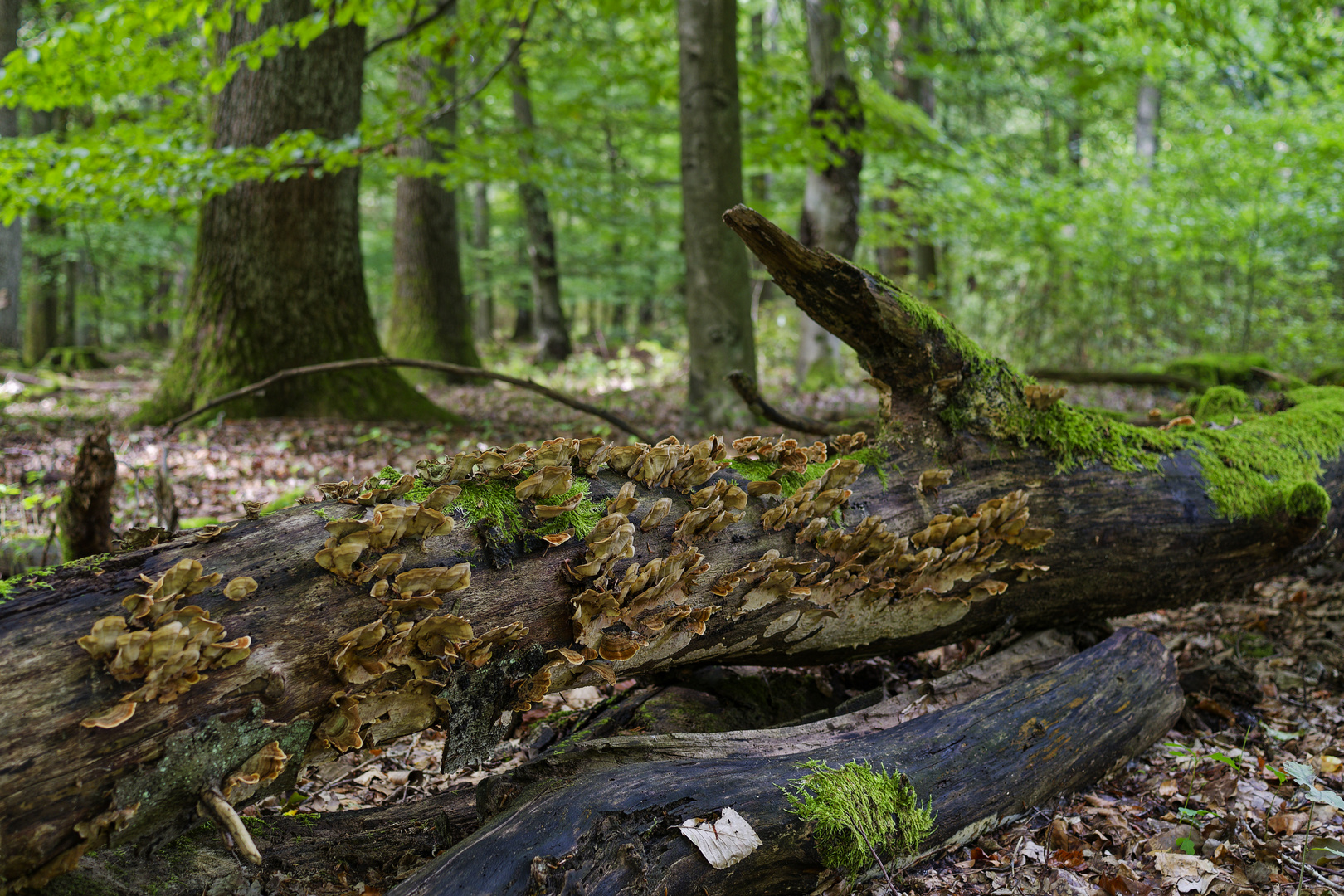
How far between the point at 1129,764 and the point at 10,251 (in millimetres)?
21134

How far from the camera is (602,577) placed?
2.44 meters

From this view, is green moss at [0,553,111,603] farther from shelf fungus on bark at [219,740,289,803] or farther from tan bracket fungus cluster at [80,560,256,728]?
shelf fungus on bark at [219,740,289,803]

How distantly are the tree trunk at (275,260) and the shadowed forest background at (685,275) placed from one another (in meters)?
0.03

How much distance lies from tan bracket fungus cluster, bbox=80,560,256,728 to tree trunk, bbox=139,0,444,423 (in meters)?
6.57

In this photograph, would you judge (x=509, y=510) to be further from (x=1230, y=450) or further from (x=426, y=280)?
(x=426, y=280)

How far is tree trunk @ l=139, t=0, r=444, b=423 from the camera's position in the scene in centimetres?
765

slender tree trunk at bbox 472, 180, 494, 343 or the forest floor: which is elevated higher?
slender tree trunk at bbox 472, 180, 494, 343

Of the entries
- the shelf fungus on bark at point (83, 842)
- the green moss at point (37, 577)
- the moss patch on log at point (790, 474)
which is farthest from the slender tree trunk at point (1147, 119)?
the shelf fungus on bark at point (83, 842)

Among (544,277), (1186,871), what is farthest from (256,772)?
(544,277)

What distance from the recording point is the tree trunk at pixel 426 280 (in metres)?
12.3

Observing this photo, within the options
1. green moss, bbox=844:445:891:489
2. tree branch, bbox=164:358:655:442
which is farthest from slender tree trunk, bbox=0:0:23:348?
green moss, bbox=844:445:891:489

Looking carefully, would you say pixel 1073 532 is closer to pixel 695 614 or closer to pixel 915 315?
pixel 915 315

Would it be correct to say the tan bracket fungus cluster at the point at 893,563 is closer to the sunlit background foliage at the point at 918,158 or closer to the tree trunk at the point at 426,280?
the sunlit background foliage at the point at 918,158

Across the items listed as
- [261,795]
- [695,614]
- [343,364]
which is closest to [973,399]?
[695,614]
